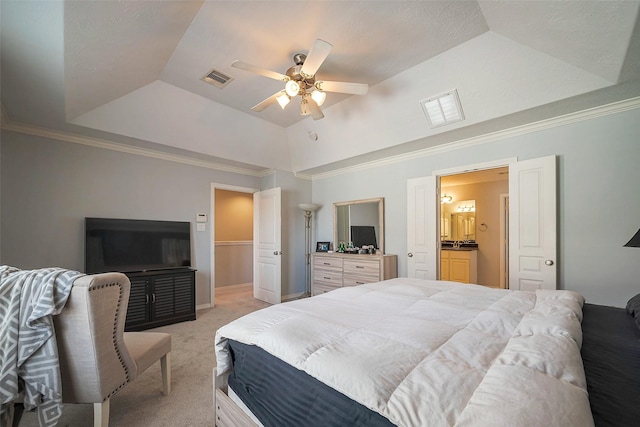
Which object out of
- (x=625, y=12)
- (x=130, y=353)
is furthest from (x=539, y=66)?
(x=130, y=353)

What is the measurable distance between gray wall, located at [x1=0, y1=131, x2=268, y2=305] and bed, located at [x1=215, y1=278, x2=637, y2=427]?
3.06 metres

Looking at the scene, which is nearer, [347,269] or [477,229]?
[347,269]

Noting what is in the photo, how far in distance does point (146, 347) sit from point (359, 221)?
11.5 ft

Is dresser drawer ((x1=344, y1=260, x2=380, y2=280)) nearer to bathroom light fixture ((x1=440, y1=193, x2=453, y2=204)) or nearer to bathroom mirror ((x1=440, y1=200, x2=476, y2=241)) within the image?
bathroom mirror ((x1=440, y1=200, x2=476, y2=241))

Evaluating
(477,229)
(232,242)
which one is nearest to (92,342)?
(232,242)

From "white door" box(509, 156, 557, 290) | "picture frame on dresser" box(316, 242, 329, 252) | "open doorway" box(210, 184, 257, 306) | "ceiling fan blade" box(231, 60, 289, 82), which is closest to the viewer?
"ceiling fan blade" box(231, 60, 289, 82)

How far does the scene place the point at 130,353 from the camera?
175 centimetres

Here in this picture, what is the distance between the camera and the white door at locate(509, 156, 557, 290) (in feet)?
9.32

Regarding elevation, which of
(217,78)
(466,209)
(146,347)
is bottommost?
(146,347)

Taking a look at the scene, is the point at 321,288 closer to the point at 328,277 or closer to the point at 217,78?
the point at 328,277

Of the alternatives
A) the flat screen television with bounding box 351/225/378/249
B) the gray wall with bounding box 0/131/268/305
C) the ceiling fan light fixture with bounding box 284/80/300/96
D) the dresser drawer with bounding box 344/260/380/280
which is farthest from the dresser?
the ceiling fan light fixture with bounding box 284/80/300/96

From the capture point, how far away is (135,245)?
142 inches

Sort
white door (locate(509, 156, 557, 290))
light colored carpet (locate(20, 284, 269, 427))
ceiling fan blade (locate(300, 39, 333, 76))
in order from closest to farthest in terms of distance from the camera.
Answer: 1. light colored carpet (locate(20, 284, 269, 427))
2. ceiling fan blade (locate(300, 39, 333, 76))
3. white door (locate(509, 156, 557, 290))

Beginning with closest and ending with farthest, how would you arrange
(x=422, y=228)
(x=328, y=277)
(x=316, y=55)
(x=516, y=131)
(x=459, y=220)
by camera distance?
(x=316, y=55) < (x=516, y=131) < (x=422, y=228) < (x=328, y=277) < (x=459, y=220)
